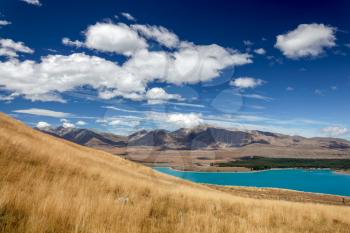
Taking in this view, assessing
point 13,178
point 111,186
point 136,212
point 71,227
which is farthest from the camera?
Answer: point 111,186

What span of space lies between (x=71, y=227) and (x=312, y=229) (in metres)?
7.67

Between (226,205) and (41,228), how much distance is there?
30.2ft

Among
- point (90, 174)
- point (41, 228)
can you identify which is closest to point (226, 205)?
point (90, 174)

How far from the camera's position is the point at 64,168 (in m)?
12.0

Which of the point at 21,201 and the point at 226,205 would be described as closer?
the point at 21,201

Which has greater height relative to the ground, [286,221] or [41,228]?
[41,228]

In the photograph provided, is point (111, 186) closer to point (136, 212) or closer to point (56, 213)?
point (136, 212)

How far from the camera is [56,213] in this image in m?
4.75

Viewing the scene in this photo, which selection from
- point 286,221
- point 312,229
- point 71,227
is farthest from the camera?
point 286,221

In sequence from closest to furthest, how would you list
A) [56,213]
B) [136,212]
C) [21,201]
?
[56,213] < [21,201] < [136,212]

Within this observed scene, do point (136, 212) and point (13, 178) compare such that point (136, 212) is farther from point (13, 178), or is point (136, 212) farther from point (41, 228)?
point (13, 178)

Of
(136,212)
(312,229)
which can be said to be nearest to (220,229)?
(136,212)

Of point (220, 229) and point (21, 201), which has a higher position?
point (21, 201)

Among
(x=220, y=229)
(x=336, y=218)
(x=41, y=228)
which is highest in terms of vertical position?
(x=41, y=228)
